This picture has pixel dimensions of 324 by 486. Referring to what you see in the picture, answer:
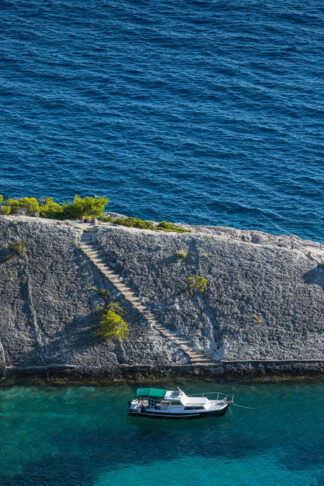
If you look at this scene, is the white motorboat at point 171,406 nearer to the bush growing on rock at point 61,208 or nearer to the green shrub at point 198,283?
the green shrub at point 198,283

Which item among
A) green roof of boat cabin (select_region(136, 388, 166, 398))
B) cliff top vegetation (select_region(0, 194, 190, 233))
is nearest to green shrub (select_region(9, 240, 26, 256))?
cliff top vegetation (select_region(0, 194, 190, 233))

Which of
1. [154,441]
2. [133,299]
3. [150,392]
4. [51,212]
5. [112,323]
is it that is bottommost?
[154,441]

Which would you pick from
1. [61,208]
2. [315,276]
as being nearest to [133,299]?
[61,208]

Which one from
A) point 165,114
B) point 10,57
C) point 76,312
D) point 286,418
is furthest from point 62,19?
point 286,418

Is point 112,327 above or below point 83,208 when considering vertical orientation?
below

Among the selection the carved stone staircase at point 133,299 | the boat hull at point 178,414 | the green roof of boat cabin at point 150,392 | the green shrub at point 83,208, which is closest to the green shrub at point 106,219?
the green shrub at point 83,208

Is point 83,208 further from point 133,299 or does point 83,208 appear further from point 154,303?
point 154,303
